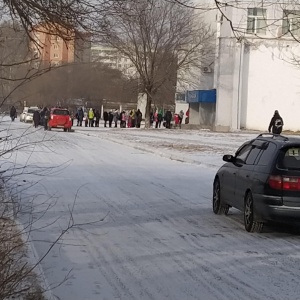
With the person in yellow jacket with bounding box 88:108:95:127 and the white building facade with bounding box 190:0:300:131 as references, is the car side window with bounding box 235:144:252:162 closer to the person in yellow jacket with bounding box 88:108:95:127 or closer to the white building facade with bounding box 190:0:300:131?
the white building facade with bounding box 190:0:300:131

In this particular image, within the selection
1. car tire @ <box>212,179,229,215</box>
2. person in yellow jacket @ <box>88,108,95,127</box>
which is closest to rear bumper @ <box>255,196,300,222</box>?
car tire @ <box>212,179,229,215</box>

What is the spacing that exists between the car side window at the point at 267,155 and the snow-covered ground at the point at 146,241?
1163mm

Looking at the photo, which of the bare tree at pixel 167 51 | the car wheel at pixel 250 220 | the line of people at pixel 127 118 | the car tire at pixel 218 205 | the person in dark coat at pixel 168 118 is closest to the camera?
the car wheel at pixel 250 220

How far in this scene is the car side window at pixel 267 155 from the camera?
40.2ft

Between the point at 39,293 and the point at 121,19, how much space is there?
3.70 metres

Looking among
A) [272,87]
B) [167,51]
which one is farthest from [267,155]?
[167,51]


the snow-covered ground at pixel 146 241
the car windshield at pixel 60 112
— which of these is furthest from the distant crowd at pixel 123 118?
the snow-covered ground at pixel 146 241

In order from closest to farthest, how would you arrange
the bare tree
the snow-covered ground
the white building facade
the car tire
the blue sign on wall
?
the snow-covered ground < the car tire < the bare tree < the white building facade < the blue sign on wall

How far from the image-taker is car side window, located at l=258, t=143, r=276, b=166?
40.2ft

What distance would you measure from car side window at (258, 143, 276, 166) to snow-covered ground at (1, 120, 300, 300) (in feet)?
3.82

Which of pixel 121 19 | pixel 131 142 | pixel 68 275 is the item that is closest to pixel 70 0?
pixel 121 19

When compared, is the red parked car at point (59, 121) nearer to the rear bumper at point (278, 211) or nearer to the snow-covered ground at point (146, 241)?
the snow-covered ground at point (146, 241)

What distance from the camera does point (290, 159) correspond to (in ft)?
39.9

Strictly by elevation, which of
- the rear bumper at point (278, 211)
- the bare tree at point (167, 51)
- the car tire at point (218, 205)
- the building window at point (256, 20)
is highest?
the bare tree at point (167, 51)
